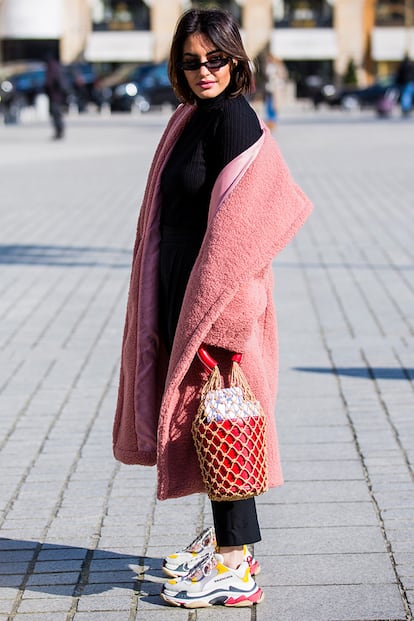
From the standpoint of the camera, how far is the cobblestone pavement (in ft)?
13.2

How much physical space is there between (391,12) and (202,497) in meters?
57.8

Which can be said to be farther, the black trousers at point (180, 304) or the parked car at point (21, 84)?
the parked car at point (21, 84)

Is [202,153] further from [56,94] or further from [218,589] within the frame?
[56,94]

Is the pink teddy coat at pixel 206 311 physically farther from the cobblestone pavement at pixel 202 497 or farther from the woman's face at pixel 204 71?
the cobblestone pavement at pixel 202 497

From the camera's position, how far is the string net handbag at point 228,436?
358 cm

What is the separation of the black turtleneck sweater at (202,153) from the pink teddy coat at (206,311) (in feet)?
0.12

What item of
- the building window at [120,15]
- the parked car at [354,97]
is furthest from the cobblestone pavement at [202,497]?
the building window at [120,15]

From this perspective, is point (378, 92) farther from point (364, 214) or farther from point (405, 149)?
point (364, 214)

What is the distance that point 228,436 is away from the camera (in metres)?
3.58

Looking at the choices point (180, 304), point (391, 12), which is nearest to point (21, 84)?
point (391, 12)

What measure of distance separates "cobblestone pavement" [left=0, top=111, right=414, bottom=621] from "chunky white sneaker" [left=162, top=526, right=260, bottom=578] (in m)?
0.08

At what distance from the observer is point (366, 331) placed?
7.89 metres

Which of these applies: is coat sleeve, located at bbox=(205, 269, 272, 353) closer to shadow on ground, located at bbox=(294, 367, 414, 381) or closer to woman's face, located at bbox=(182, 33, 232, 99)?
woman's face, located at bbox=(182, 33, 232, 99)

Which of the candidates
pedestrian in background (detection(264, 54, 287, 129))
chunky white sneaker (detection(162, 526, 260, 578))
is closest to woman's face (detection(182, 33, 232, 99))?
chunky white sneaker (detection(162, 526, 260, 578))
